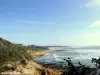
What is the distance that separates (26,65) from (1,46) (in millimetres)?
27638

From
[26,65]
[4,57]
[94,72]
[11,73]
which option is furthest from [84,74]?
[4,57]

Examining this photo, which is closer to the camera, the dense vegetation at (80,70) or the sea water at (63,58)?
the dense vegetation at (80,70)

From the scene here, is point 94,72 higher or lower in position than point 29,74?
higher

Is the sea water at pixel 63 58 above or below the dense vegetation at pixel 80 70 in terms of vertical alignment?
below

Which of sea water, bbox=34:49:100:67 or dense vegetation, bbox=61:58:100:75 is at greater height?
dense vegetation, bbox=61:58:100:75

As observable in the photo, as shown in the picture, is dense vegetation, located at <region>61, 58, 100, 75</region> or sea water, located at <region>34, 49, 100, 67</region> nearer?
dense vegetation, located at <region>61, 58, 100, 75</region>

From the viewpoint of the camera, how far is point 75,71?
38.2 feet

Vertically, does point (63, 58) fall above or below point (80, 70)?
below

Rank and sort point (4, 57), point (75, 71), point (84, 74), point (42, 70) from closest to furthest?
point (75, 71) < point (84, 74) < point (42, 70) < point (4, 57)

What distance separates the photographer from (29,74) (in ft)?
88.2

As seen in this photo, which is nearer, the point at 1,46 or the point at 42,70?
the point at 42,70

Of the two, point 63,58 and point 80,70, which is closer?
point 80,70

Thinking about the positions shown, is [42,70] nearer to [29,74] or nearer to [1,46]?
[29,74]

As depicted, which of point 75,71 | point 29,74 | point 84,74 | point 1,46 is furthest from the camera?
point 1,46
